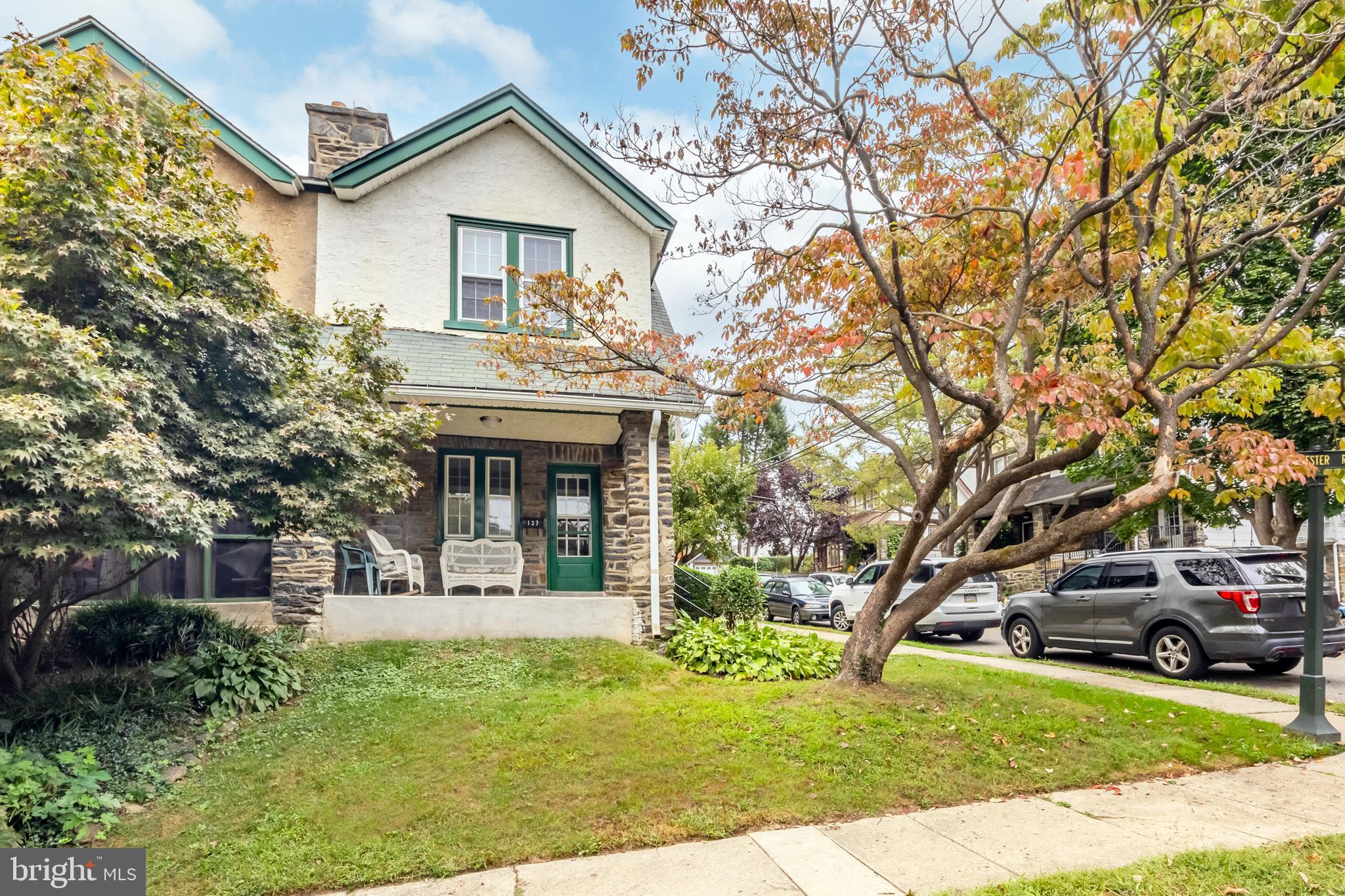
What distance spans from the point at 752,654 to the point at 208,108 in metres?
11.0

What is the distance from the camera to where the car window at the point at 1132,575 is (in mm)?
10443

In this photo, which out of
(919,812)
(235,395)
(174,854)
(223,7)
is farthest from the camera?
(223,7)

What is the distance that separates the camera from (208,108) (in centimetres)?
1093

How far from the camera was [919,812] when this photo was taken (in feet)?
17.1

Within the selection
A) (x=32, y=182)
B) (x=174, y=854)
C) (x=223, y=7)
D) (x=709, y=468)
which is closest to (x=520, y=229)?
(x=223, y=7)

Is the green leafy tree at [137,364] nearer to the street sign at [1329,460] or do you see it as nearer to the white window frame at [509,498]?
the white window frame at [509,498]

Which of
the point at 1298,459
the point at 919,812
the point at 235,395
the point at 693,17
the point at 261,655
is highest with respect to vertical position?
the point at 693,17

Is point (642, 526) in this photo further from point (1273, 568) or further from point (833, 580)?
point (833, 580)

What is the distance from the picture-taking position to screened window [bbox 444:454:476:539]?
39.2ft

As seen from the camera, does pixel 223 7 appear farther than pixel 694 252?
Yes

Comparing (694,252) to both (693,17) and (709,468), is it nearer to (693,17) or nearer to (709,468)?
(693,17)

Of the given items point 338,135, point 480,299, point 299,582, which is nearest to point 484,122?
point 338,135

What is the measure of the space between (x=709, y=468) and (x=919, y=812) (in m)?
18.1

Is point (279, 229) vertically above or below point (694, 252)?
above
